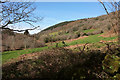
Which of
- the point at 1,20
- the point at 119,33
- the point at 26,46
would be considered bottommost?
the point at 26,46

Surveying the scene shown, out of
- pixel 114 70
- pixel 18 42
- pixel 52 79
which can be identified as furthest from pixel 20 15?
pixel 18 42

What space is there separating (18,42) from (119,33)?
617 inches

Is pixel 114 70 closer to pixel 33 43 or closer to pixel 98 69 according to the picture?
pixel 98 69

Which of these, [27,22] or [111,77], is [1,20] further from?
[111,77]

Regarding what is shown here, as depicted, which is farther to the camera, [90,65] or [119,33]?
[119,33]

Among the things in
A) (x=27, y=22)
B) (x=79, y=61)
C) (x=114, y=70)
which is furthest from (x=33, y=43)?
(x=114, y=70)

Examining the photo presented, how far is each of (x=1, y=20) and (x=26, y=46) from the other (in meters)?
14.8

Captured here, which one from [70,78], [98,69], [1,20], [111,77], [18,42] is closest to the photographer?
[70,78]

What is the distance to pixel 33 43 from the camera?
61.2 ft

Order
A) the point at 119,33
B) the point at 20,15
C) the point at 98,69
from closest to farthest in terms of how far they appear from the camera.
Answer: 1. the point at 98,69
2. the point at 20,15
3. the point at 119,33

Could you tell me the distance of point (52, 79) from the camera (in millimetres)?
3363

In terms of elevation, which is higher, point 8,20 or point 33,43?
point 8,20

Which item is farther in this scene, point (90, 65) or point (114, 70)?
point (90, 65)

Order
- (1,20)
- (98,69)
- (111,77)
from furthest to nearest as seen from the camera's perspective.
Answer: (1,20) → (98,69) → (111,77)
